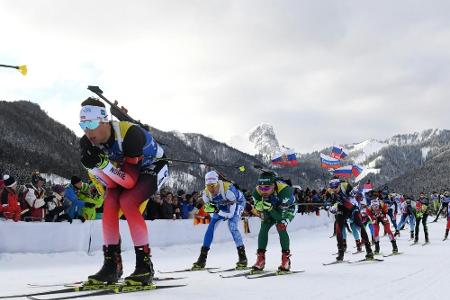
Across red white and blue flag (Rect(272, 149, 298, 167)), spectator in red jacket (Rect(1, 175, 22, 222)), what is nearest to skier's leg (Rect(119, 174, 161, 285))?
spectator in red jacket (Rect(1, 175, 22, 222))

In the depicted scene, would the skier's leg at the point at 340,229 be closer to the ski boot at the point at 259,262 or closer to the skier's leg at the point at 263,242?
the skier's leg at the point at 263,242

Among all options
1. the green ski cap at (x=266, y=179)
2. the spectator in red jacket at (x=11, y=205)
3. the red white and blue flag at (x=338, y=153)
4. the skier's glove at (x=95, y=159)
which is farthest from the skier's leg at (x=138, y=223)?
the red white and blue flag at (x=338, y=153)

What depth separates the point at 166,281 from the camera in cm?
636

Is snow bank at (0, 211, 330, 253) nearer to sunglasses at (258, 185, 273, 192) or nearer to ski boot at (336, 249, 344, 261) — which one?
sunglasses at (258, 185, 273, 192)

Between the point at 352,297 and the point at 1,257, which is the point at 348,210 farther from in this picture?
the point at 1,257

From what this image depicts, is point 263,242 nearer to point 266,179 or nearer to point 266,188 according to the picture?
point 266,188

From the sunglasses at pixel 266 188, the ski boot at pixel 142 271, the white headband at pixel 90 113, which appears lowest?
the ski boot at pixel 142 271

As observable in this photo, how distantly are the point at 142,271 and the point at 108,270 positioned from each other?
38cm

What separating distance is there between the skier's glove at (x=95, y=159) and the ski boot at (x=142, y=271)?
3.42 ft

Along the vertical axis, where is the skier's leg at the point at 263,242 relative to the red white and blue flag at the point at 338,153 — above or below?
below

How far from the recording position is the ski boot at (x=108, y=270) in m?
5.15

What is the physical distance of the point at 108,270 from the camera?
5266 mm

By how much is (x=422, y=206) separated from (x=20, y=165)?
83564 millimetres

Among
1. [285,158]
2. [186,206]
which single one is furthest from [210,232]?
[285,158]
